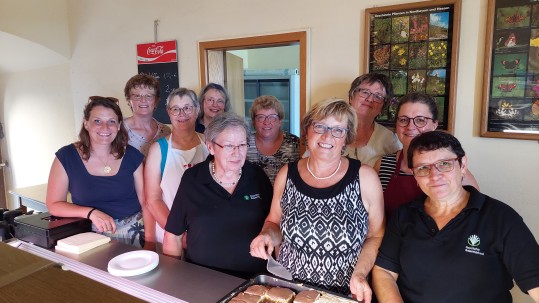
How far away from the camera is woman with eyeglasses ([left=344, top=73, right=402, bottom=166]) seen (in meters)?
1.90

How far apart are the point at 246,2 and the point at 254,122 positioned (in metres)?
1.11

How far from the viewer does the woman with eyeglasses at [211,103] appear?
90.9 inches

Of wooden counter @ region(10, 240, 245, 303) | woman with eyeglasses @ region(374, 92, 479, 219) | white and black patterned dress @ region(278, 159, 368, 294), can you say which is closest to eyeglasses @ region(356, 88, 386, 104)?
woman with eyeglasses @ region(374, 92, 479, 219)

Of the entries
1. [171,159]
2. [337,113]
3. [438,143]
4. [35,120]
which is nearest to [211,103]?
Result: [171,159]

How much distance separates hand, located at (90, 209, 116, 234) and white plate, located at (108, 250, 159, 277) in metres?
0.35

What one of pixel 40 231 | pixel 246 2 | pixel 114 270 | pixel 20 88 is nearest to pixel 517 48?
pixel 246 2

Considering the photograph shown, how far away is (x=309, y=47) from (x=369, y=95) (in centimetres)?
76

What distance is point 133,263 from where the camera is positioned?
4.35ft

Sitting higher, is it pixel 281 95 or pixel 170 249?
pixel 281 95

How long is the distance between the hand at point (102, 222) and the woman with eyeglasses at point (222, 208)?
31 cm

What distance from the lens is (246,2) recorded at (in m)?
2.75

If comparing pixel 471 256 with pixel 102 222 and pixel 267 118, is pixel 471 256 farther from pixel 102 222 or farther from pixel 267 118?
pixel 102 222

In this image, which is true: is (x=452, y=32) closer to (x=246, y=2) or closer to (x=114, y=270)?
(x=246, y=2)

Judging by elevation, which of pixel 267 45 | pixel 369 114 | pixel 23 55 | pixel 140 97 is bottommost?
pixel 369 114
